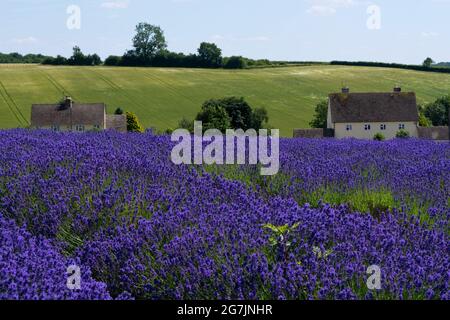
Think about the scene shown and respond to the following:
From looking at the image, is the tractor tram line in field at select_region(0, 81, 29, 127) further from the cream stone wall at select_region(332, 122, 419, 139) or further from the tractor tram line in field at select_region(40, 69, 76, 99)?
the cream stone wall at select_region(332, 122, 419, 139)

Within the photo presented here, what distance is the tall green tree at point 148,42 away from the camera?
269 feet

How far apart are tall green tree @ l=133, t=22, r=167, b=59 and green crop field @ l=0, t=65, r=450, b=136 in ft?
21.1

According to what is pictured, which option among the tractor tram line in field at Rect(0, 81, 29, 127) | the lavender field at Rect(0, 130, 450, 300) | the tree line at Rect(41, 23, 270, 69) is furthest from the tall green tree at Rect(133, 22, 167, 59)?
the lavender field at Rect(0, 130, 450, 300)

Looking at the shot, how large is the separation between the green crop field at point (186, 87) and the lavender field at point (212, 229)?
4794 cm

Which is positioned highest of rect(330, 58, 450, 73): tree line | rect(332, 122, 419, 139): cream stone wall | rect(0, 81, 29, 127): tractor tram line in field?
rect(330, 58, 450, 73): tree line

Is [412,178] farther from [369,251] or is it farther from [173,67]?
[173,67]

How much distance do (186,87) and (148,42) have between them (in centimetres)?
2013

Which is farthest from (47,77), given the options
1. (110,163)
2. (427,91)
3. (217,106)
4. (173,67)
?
(110,163)

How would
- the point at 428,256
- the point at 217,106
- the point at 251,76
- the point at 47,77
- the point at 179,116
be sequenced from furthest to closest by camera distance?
the point at 251,76 → the point at 47,77 → the point at 179,116 → the point at 217,106 → the point at 428,256

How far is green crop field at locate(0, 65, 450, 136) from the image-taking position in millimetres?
58344

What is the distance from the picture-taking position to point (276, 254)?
3.06 metres

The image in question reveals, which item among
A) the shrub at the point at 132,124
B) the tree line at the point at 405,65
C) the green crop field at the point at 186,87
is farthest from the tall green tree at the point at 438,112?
the shrub at the point at 132,124

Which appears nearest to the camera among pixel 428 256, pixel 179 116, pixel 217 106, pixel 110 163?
pixel 428 256

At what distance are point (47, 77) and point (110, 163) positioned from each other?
68.7 metres
